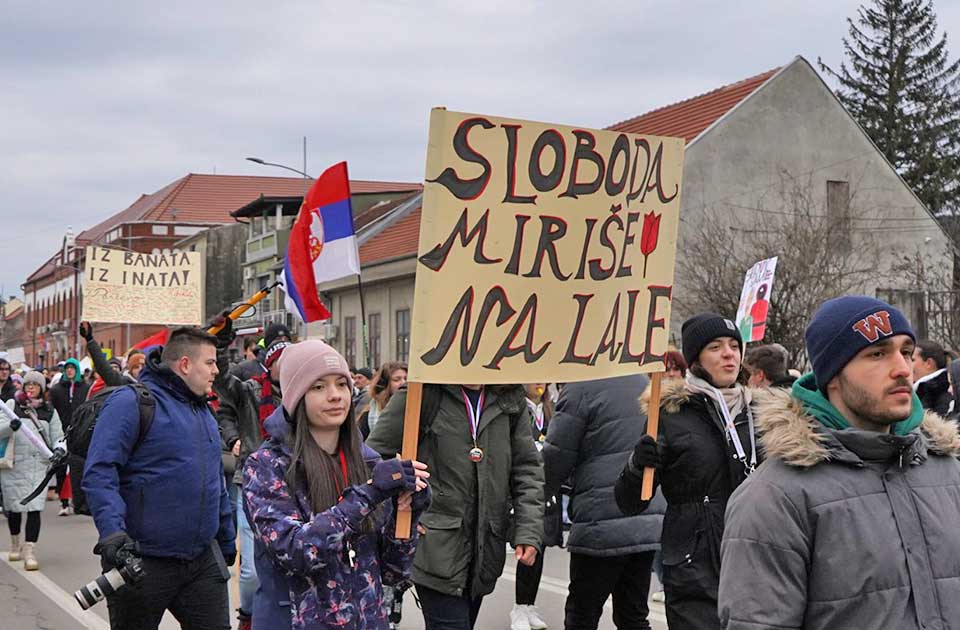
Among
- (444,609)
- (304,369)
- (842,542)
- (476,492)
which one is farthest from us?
(476,492)

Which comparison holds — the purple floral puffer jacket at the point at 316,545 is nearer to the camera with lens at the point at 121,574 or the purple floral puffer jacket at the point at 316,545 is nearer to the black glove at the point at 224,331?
the camera with lens at the point at 121,574

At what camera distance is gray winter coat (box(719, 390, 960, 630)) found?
2996mm

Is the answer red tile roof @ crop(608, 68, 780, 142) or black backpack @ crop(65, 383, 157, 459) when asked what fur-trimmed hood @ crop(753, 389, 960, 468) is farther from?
red tile roof @ crop(608, 68, 780, 142)

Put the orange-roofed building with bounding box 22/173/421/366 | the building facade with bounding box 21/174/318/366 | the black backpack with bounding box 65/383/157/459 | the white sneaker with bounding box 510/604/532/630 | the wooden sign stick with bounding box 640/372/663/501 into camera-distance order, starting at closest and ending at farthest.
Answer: the wooden sign stick with bounding box 640/372/663/501 < the black backpack with bounding box 65/383/157/459 < the white sneaker with bounding box 510/604/532/630 < the orange-roofed building with bounding box 22/173/421/366 < the building facade with bounding box 21/174/318/366

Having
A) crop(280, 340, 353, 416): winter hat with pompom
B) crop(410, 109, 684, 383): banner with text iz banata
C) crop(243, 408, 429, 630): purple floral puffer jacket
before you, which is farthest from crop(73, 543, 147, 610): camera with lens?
crop(410, 109, 684, 383): banner with text iz banata

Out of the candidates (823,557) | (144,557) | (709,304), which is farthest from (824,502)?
(709,304)

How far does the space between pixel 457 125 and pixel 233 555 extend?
2349 millimetres

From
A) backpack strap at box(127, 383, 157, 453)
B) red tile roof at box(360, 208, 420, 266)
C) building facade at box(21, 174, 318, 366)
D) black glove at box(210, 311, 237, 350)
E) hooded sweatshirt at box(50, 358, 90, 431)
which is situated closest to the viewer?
backpack strap at box(127, 383, 157, 453)

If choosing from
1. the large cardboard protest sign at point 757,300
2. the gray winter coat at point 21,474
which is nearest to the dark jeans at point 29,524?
the gray winter coat at point 21,474

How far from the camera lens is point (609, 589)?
6.55 m

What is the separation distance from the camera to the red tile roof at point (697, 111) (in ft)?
106

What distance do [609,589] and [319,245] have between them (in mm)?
7343

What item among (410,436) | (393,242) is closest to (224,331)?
(410,436)

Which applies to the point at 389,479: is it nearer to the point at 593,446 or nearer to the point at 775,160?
the point at 593,446
